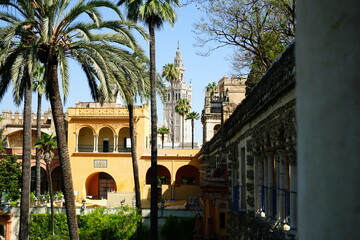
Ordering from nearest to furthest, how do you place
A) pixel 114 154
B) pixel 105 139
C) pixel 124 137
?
pixel 114 154
pixel 105 139
pixel 124 137

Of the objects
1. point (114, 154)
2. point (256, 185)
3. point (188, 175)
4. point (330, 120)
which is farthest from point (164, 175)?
point (330, 120)

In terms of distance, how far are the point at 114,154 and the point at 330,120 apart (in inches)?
1862

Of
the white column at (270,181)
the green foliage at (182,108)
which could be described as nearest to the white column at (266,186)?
the white column at (270,181)

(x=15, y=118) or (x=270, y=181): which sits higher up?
(x=15, y=118)

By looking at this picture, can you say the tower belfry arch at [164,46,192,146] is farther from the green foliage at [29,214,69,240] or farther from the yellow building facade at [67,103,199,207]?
the green foliage at [29,214,69,240]

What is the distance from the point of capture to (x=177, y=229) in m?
28.3

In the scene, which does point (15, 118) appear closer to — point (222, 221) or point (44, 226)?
point (44, 226)

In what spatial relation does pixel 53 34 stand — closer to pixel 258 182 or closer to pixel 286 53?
pixel 258 182

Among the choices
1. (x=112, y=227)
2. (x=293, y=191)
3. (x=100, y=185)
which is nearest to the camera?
(x=293, y=191)

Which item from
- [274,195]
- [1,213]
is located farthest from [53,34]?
[1,213]

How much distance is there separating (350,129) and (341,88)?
0.12 meters

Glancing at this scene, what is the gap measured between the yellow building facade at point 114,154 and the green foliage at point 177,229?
1736cm

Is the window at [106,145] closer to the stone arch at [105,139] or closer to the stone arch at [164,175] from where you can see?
the stone arch at [105,139]

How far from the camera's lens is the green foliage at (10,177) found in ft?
143
